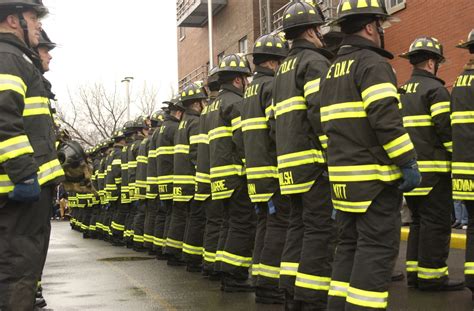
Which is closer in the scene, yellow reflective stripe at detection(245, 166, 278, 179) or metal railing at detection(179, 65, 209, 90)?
yellow reflective stripe at detection(245, 166, 278, 179)

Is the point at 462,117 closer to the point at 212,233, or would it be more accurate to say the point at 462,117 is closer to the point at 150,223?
the point at 212,233

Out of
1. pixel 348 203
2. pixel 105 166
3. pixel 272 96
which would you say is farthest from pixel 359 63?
pixel 105 166

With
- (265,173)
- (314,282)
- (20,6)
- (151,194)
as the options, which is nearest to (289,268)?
(314,282)

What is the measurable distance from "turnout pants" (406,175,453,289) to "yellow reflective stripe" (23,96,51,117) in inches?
156

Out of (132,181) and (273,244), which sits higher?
(132,181)

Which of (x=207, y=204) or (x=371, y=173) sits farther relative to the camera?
(x=207, y=204)

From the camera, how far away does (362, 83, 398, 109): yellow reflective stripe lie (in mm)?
4828

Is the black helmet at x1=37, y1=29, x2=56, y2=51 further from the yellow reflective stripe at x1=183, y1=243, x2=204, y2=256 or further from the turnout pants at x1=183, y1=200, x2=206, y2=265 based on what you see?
the yellow reflective stripe at x1=183, y1=243, x2=204, y2=256

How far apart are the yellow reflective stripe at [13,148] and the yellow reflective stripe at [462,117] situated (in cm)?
412

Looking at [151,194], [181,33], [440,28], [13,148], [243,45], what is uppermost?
[181,33]

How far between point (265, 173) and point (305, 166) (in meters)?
Answer: 1.00

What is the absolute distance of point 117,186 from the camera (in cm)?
1540

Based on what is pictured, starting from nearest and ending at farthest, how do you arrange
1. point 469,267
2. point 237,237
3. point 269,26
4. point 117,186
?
point 469,267, point 237,237, point 117,186, point 269,26

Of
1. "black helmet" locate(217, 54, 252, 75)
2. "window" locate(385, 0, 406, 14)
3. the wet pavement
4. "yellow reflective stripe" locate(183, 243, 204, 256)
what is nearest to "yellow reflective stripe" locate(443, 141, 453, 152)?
the wet pavement
